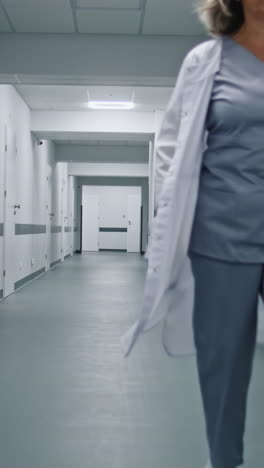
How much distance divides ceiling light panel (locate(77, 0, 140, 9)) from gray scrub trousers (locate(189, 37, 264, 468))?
11.2 feet

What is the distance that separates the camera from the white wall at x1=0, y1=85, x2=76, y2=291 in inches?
271

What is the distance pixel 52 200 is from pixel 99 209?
8617 mm

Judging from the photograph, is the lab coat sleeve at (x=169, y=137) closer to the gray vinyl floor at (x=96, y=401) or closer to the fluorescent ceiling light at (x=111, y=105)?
the gray vinyl floor at (x=96, y=401)

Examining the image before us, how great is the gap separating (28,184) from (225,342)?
7.30 m

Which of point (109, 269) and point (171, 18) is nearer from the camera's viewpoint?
point (171, 18)

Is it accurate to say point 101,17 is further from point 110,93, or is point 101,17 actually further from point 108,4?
point 110,93

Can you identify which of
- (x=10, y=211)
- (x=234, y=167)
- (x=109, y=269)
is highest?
(x=234, y=167)

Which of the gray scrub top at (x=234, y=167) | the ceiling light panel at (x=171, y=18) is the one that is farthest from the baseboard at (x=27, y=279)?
the gray scrub top at (x=234, y=167)

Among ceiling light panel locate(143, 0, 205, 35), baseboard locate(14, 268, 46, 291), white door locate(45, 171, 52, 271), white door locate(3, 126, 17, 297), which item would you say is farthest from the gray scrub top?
white door locate(45, 171, 52, 271)


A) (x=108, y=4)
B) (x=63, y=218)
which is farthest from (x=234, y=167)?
(x=63, y=218)

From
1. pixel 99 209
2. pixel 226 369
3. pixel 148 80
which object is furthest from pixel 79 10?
pixel 99 209

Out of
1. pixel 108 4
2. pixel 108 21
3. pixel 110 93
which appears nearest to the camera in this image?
pixel 108 4

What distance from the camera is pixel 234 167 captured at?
1.35 metres

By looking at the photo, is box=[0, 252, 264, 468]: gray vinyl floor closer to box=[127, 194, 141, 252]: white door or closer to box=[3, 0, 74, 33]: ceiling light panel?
box=[3, 0, 74, 33]: ceiling light panel
